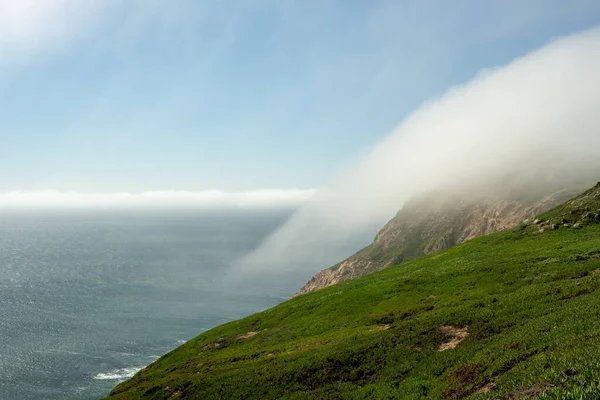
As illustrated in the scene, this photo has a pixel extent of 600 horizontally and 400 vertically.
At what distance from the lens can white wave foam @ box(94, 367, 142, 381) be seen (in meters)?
119

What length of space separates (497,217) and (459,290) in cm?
16672

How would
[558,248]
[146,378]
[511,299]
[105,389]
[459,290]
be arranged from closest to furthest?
[511,299] < [459,290] < [558,248] < [146,378] < [105,389]

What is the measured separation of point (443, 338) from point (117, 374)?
125050 mm

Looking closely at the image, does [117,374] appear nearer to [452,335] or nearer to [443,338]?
[443,338]

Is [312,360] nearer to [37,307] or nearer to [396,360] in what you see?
[396,360]

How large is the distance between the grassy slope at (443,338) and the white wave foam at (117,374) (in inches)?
2446

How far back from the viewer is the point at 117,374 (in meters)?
123

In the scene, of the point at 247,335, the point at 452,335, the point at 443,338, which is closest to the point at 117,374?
the point at 247,335

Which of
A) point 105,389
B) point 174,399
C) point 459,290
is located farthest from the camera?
point 105,389

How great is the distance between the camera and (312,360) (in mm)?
38250

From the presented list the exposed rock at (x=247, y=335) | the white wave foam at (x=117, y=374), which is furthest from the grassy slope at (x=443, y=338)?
the white wave foam at (x=117, y=374)

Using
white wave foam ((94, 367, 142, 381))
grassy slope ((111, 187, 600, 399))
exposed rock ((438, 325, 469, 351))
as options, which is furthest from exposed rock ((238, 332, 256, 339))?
white wave foam ((94, 367, 142, 381))

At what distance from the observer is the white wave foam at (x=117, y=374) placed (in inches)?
4680

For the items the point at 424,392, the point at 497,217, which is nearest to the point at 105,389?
the point at 424,392
